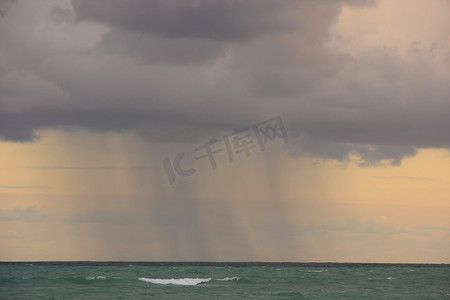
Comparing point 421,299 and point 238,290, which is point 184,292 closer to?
point 238,290

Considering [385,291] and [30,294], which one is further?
[385,291]

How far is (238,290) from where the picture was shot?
276 feet

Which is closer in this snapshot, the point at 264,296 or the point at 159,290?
the point at 264,296

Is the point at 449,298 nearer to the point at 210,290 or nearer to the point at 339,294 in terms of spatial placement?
the point at 339,294

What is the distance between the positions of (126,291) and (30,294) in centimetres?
1129

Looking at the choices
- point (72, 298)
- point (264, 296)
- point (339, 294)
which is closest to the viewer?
point (72, 298)

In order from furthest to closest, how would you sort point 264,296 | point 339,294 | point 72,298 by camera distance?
point 339,294 < point 264,296 < point 72,298

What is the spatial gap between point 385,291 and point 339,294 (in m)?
7.64

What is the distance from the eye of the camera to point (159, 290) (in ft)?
265

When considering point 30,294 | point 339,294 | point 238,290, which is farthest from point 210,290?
point 30,294

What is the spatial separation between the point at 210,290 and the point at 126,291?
10440 mm

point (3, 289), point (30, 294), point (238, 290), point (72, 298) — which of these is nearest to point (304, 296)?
point (238, 290)

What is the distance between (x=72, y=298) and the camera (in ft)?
230

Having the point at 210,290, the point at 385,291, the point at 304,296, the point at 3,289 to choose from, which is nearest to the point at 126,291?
the point at 210,290
